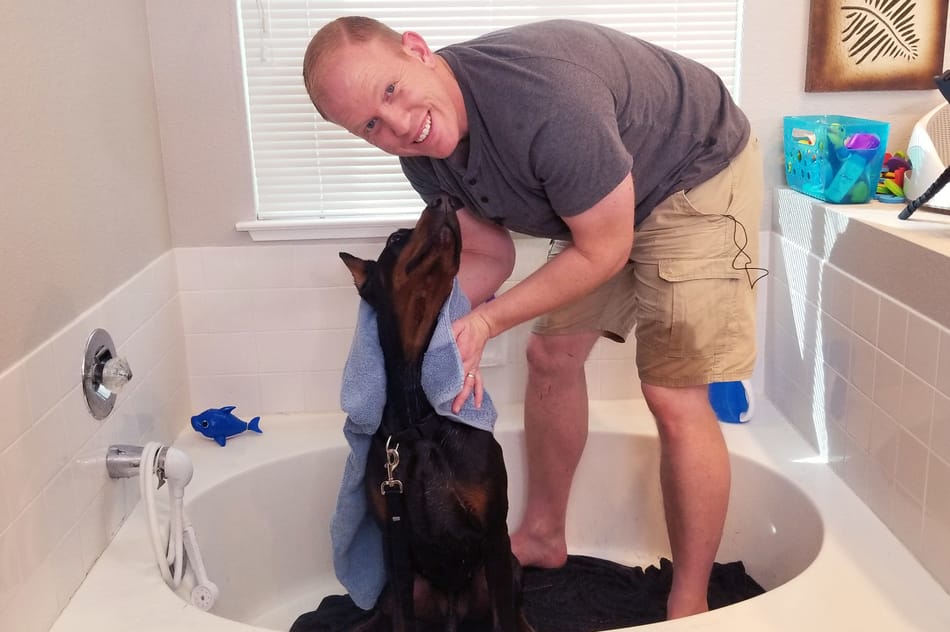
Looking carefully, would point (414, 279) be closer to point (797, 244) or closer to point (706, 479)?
point (706, 479)

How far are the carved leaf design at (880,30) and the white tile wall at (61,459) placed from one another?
1.76m

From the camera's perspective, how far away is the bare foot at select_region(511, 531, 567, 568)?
6.69 feet

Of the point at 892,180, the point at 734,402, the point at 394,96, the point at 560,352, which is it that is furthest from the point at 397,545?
the point at 892,180

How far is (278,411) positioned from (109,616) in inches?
36.0

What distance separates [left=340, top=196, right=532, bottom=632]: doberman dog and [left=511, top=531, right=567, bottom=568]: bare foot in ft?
1.51

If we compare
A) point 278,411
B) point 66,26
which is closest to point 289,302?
point 278,411

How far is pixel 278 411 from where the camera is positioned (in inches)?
89.8

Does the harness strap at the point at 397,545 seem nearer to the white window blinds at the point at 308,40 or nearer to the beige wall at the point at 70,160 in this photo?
the beige wall at the point at 70,160

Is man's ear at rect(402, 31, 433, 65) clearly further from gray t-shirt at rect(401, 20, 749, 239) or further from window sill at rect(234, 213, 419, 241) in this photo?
window sill at rect(234, 213, 419, 241)

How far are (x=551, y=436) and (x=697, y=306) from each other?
0.51m

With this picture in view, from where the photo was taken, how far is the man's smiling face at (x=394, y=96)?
1341mm

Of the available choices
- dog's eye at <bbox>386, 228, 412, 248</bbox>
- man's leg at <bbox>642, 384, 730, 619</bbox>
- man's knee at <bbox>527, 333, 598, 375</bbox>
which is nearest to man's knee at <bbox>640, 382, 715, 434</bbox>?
man's leg at <bbox>642, 384, 730, 619</bbox>

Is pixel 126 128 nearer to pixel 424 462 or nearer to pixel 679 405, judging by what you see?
pixel 424 462

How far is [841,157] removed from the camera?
1951 millimetres
